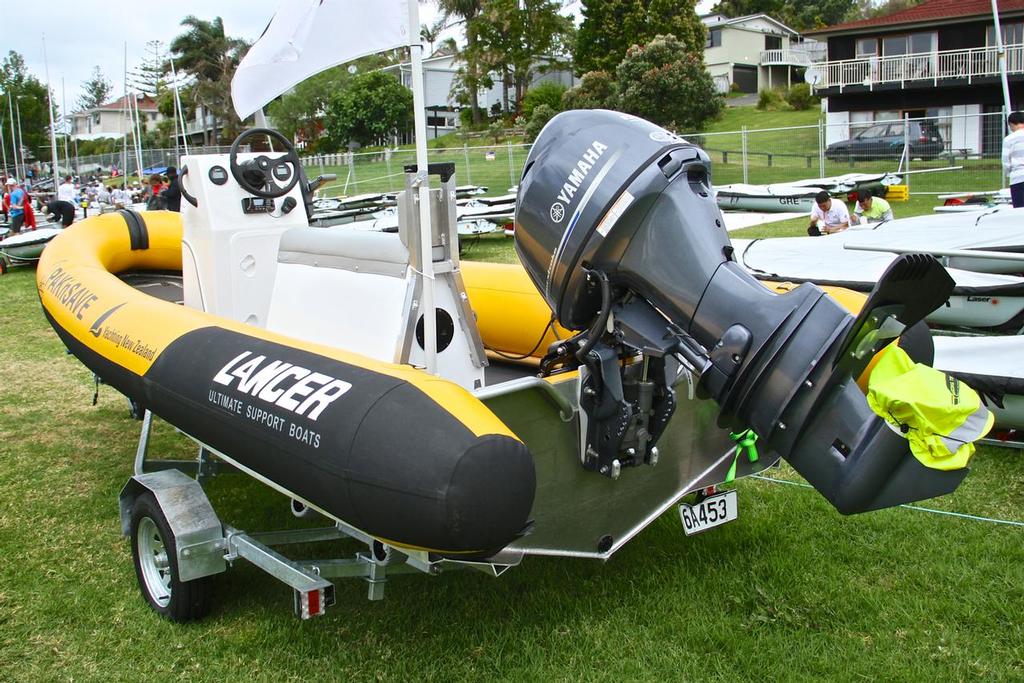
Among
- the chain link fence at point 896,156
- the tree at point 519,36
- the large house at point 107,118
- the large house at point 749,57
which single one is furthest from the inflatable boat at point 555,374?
the large house at point 107,118

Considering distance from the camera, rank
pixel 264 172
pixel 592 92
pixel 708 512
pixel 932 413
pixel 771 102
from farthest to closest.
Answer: pixel 771 102 < pixel 592 92 < pixel 264 172 < pixel 708 512 < pixel 932 413

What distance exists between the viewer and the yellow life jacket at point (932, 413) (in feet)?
7.30

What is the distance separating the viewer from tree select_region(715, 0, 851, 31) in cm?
6166

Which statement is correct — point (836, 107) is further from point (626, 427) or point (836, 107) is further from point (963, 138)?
point (626, 427)

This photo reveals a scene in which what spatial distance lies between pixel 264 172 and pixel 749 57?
53162 mm

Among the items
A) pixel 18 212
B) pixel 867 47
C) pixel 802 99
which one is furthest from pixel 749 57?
pixel 18 212

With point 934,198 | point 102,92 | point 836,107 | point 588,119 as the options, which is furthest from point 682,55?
point 102,92

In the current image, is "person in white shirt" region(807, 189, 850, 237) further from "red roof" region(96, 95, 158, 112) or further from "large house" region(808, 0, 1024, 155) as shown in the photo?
"red roof" region(96, 95, 158, 112)

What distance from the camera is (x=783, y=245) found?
25.7 feet

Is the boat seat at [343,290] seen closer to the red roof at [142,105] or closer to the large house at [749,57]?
the large house at [749,57]

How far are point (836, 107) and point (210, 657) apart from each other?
33823 millimetres

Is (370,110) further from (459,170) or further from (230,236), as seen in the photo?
(230,236)

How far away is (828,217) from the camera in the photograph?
Answer: 12227 mm

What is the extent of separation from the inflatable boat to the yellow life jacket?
6 cm
